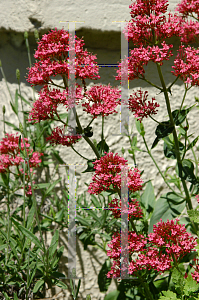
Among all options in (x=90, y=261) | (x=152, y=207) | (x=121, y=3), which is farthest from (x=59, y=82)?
(x=90, y=261)

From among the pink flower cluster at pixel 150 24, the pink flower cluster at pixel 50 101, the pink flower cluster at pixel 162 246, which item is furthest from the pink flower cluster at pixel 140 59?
the pink flower cluster at pixel 162 246

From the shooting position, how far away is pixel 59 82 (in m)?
1.24

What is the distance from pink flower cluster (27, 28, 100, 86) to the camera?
695 mm

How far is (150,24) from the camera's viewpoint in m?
0.72

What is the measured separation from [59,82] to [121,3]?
1.26 feet

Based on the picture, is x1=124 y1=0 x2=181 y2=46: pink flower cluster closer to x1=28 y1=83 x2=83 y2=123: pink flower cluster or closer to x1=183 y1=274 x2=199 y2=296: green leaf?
x1=28 y1=83 x2=83 y2=123: pink flower cluster

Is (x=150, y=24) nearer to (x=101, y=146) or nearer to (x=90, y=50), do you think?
(x=101, y=146)

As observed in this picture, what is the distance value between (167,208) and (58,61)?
57 cm

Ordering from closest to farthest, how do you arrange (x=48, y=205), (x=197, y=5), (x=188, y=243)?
(x=188, y=243) < (x=197, y=5) < (x=48, y=205)

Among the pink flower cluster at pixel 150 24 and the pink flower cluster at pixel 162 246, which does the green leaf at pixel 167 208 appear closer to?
the pink flower cluster at pixel 162 246

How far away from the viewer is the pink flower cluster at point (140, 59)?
27.7 inches

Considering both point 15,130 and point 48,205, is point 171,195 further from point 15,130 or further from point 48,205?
point 15,130

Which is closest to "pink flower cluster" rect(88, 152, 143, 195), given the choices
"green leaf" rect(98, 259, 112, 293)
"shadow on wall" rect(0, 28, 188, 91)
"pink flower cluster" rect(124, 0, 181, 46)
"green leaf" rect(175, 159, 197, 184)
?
"green leaf" rect(175, 159, 197, 184)

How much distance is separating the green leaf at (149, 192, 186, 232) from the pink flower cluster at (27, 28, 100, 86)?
490mm
